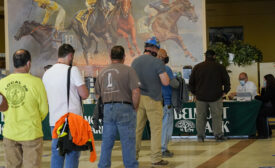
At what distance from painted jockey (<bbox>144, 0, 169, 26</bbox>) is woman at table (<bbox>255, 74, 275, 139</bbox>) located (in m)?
4.27

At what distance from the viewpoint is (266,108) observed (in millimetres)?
9438

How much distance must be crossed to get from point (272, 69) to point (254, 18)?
7.33 meters

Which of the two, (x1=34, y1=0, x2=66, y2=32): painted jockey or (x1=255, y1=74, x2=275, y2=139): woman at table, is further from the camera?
(x1=34, y1=0, x2=66, y2=32): painted jockey

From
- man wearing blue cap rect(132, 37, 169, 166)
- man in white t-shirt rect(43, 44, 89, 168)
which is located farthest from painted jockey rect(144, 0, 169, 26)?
man in white t-shirt rect(43, 44, 89, 168)

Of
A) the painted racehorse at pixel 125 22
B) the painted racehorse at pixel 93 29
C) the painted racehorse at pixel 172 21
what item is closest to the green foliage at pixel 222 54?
the painted racehorse at pixel 172 21

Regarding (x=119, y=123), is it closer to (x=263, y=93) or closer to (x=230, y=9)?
(x=263, y=93)

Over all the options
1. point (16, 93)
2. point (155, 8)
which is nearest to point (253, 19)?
point (155, 8)

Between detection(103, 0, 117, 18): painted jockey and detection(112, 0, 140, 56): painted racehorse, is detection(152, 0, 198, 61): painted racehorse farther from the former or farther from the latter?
detection(103, 0, 117, 18): painted jockey

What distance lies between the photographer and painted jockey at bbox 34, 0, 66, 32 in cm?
1339

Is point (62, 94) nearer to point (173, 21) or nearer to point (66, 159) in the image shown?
point (66, 159)

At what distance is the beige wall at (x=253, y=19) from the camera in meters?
20.8

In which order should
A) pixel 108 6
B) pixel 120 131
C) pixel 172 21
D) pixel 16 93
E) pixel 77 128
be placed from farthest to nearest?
1. pixel 108 6
2. pixel 172 21
3. pixel 120 131
4. pixel 77 128
5. pixel 16 93

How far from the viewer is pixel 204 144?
8609 mm

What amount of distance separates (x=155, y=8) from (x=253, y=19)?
9119 mm
